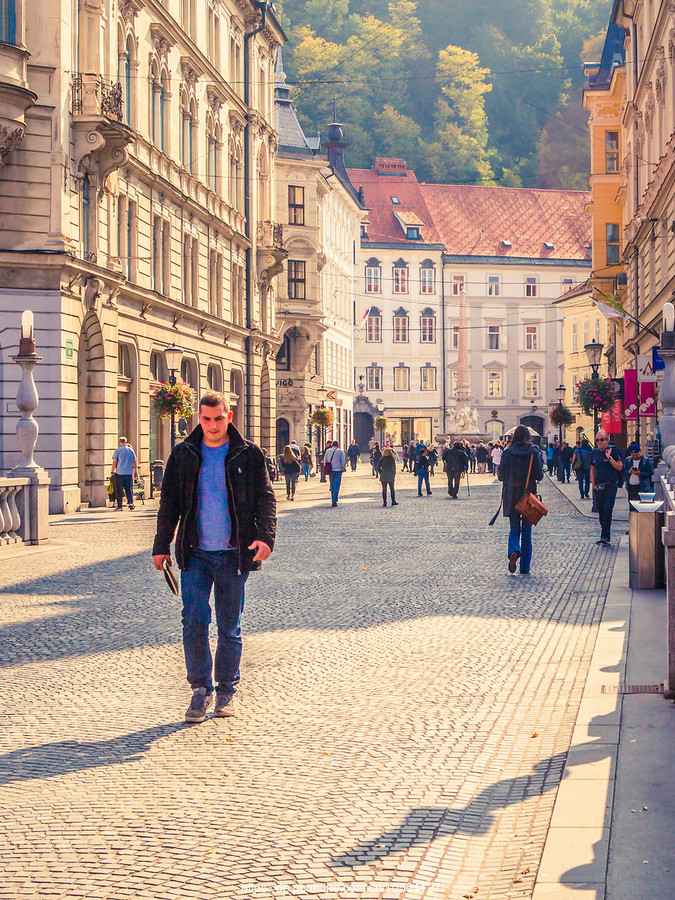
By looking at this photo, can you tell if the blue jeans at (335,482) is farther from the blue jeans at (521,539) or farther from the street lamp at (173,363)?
the blue jeans at (521,539)

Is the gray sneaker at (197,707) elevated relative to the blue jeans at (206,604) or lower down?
lower down

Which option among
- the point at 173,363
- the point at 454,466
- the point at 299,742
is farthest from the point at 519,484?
the point at 173,363

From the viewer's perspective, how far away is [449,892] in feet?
14.1

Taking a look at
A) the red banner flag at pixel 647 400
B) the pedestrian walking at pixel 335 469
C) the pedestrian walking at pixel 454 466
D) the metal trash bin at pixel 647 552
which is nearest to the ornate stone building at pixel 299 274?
the pedestrian walking at pixel 454 466

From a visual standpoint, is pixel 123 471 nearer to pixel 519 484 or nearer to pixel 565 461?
pixel 519 484

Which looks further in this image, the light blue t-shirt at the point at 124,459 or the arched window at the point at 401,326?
the arched window at the point at 401,326

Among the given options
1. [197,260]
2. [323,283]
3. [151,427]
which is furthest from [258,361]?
[323,283]

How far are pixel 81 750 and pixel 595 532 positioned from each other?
54.6 ft

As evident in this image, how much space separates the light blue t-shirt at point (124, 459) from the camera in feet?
94.1

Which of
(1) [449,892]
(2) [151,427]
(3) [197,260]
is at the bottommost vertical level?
(1) [449,892]

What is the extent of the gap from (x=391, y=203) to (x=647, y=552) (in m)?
89.5

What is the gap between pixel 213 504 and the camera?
7234 millimetres

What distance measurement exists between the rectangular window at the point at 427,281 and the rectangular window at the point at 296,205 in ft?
114

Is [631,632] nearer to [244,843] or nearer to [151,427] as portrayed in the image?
[244,843]
